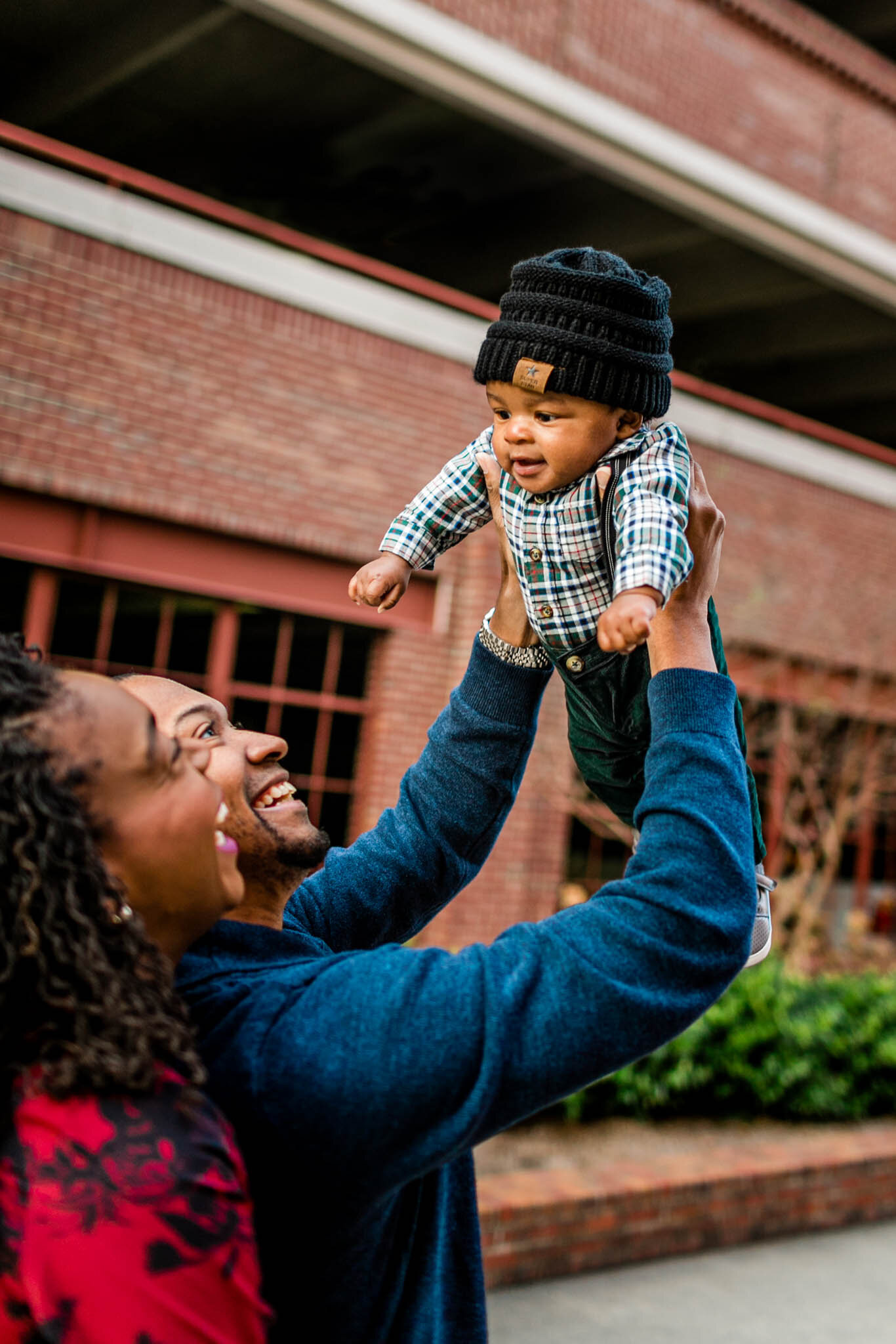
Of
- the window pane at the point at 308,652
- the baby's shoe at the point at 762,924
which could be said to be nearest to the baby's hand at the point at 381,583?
the baby's shoe at the point at 762,924

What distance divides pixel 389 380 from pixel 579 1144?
4.42 metres

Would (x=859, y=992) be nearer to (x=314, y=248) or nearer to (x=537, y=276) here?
(x=314, y=248)

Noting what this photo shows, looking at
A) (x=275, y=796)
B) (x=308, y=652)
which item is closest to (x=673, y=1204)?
(x=308, y=652)

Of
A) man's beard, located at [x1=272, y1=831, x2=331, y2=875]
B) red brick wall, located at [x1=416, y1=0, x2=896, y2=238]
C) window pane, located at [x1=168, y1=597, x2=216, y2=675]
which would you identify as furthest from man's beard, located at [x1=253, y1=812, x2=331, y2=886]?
red brick wall, located at [x1=416, y1=0, x2=896, y2=238]

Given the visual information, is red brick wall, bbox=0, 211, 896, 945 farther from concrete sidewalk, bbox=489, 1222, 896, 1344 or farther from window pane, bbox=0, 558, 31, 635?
concrete sidewalk, bbox=489, 1222, 896, 1344

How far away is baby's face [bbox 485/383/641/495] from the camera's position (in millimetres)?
1858

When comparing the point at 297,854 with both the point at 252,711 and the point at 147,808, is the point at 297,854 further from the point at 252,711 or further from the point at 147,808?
the point at 252,711

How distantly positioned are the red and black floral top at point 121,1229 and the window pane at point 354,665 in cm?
641

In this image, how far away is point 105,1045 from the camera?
115cm

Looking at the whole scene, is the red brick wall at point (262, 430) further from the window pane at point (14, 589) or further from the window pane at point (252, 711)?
the window pane at point (252, 711)

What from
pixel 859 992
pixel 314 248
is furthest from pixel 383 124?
pixel 859 992

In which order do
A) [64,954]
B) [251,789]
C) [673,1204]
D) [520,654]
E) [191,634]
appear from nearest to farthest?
[64,954] → [251,789] → [520,654] → [673,1204] → [191,634]

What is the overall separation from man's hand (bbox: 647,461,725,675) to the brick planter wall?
3705mm

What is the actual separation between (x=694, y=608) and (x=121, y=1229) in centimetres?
103
